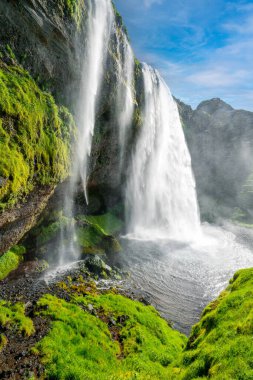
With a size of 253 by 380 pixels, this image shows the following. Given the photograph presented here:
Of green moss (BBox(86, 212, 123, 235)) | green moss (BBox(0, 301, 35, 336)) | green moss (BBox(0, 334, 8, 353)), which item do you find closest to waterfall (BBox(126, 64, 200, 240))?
green moss (BBox(86, 212, 123, 235))

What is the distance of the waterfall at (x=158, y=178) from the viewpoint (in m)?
53.8

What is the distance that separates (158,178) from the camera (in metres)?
58.9

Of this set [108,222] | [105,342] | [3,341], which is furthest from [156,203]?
[3,341]

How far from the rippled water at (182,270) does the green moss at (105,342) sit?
4.55 meters

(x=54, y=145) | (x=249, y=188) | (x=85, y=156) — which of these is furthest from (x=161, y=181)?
(x=249, y=188)

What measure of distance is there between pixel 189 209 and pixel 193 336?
5144 cm

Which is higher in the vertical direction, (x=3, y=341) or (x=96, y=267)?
(x=3, y=341)

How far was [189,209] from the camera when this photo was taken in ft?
209

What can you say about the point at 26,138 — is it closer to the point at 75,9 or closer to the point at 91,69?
the point at 75,9

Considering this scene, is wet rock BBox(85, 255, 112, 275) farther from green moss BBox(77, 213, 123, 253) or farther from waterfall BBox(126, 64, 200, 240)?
waterfall BBox(126, 64, 200, 240)

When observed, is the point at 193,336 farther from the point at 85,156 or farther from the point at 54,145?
the point at 85,156

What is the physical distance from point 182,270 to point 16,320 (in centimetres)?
2345

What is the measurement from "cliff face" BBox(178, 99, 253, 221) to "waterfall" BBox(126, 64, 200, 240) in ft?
109

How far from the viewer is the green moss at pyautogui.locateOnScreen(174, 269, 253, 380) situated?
816 cm
